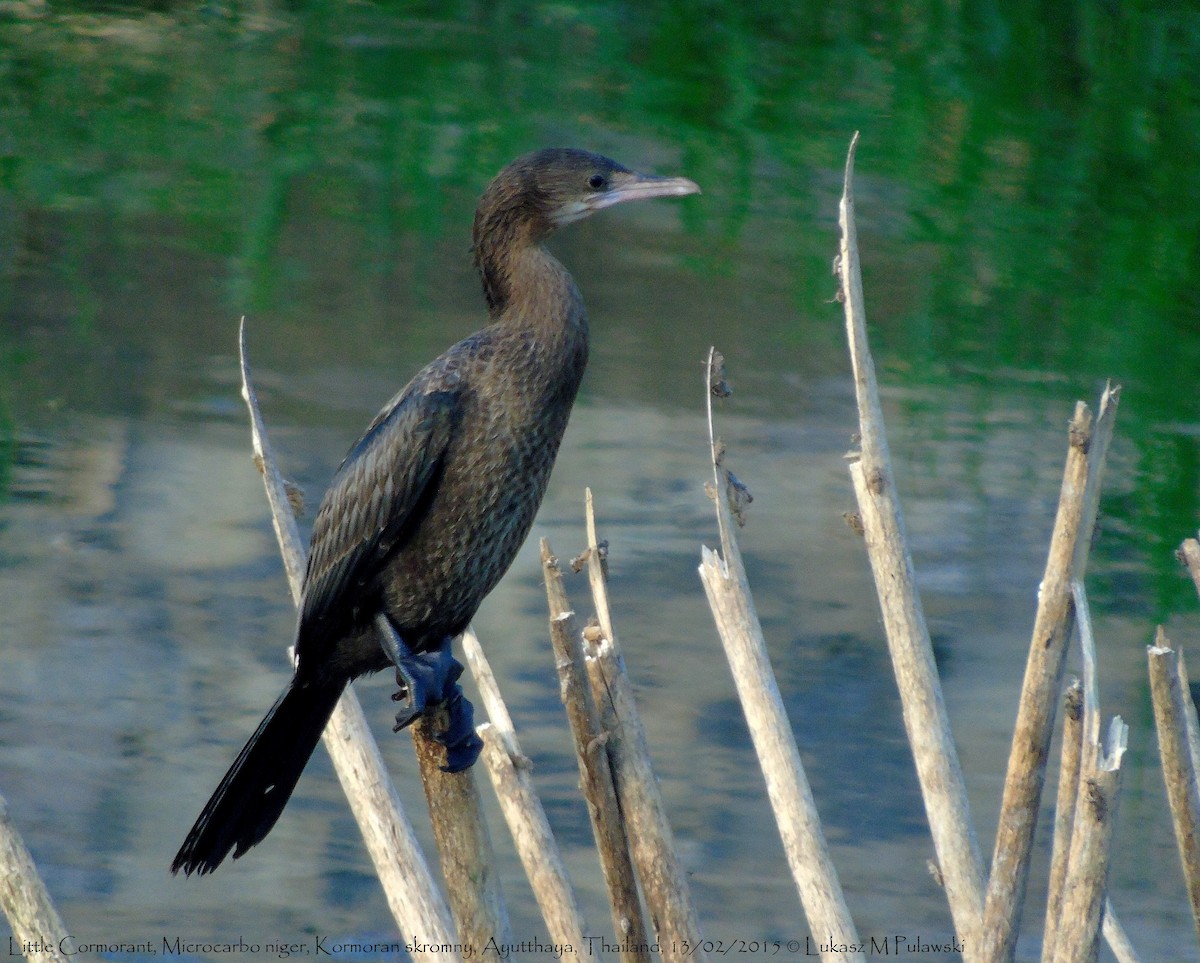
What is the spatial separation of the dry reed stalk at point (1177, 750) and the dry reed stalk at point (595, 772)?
810mm

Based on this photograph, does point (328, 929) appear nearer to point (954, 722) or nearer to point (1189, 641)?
point (954, 722)

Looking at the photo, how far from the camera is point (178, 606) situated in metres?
5.59

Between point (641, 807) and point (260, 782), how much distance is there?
26.3 inches

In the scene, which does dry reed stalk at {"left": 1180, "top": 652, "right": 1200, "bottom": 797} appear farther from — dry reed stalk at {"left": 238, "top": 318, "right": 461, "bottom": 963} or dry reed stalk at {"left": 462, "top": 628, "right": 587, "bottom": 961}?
dry reed stalk at {"left": 238, "top": 318, "right": 461, "bottom": 963}

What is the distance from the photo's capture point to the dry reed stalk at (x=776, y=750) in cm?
247

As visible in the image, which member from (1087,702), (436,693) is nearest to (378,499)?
(436,693)

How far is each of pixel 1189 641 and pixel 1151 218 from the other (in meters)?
3.19

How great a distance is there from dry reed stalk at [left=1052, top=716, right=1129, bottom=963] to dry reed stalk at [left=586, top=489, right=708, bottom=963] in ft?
1.83

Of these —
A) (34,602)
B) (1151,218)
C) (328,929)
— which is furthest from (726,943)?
(1151,218)

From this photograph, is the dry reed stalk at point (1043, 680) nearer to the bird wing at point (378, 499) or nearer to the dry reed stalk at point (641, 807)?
the dry reed stalk at point (641, 807)

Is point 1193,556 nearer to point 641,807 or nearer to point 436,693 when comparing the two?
point 641,807

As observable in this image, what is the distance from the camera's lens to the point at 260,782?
267 centimetres

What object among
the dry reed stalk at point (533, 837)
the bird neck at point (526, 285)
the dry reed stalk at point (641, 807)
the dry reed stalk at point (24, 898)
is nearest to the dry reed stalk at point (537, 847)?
the dry reed stalk at point (533, 837)

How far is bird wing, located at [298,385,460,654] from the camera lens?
2871 millimetres
